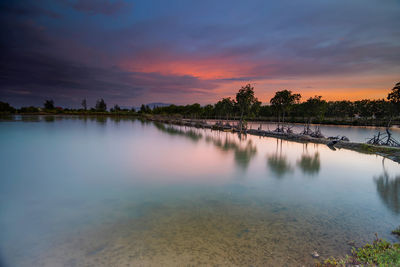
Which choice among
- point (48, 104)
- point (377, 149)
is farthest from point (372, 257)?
point (48, 104)

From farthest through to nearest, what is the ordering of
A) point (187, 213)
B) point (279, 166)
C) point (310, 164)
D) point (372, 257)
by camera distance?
point (310, 164) < point (279, 166) < point (187, 213) < point (372, 257)

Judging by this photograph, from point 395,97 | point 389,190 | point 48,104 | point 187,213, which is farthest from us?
point 48,104

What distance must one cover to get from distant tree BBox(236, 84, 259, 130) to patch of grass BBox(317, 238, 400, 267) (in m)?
50.2

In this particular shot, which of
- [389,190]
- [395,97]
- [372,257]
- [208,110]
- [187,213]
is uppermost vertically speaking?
[208,110]

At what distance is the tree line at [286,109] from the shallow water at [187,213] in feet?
76.3

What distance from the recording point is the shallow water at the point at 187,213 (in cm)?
649

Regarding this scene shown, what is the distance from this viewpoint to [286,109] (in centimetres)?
5181

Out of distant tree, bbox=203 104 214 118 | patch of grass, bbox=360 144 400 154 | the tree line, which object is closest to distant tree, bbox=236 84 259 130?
the tree line

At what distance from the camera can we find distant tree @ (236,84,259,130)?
2156 inches

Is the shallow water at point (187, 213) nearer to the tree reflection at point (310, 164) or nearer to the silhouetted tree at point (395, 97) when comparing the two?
the tree reflection at point (310, 164)

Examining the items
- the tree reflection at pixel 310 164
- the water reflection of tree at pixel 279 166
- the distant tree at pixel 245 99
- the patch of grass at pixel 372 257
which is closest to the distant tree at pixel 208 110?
the distant tree at pixel 245 99

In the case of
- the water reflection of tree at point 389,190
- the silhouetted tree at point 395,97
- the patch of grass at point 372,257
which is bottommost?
the water reflection of tree at point 389,190

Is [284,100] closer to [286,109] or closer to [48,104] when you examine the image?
[286,109]

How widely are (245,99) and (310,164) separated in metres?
37.1
